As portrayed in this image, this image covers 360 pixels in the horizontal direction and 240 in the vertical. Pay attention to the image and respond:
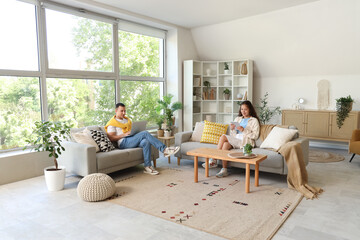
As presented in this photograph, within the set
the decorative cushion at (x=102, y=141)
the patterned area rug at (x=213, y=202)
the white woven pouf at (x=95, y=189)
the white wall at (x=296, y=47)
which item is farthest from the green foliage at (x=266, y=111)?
the white woven pouf at (x=95, y=189)

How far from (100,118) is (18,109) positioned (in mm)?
1531

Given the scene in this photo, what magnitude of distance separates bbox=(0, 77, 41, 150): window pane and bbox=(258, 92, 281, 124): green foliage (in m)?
4.87

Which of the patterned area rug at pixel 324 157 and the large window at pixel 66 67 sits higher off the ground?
the large window at pixel 66 67

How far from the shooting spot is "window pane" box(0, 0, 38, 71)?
4281mm

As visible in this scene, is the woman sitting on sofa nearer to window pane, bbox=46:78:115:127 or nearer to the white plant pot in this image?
the white plant pot

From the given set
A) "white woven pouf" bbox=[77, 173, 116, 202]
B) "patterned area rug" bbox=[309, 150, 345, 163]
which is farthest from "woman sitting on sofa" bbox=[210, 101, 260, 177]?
"white woven pouf" bbox=[77, 173, 116, 202]

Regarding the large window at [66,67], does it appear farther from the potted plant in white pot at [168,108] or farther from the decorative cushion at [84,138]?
the decorative cushion at [84,138]

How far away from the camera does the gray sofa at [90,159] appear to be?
391 centimetres

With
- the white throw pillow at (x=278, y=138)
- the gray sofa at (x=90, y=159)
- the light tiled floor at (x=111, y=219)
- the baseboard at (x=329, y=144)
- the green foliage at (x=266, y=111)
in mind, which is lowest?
the light tiled floor at (x=111, y=219)

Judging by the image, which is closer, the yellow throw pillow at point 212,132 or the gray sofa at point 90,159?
the gray sofa at point 90,159

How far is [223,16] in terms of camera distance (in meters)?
6.07

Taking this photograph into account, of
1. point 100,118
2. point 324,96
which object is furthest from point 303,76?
point 100,118

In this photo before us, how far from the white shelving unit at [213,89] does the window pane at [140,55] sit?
72cm

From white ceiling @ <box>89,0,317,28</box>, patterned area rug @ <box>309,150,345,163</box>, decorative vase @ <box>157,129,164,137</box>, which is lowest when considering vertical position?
patterned area rug @ <box>309,150,345,163</box>
